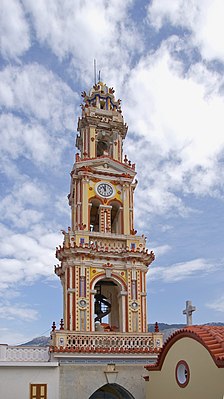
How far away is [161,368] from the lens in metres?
15.9

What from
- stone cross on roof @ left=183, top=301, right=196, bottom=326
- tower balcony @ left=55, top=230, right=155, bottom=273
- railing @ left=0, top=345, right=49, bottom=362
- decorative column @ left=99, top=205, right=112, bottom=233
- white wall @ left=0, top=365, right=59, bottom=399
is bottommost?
white wall @ left=0, top=365, right=59, bottom=399

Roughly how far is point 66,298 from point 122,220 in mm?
4825

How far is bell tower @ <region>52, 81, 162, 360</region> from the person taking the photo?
19.2 meters

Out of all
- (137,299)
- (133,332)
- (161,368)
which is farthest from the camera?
(137,299)

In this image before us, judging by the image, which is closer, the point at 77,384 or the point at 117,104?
the point at 77,384

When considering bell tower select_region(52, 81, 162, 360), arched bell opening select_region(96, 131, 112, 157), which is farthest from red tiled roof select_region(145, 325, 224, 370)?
arched bell opening select_region(96, 131, 112, 157)

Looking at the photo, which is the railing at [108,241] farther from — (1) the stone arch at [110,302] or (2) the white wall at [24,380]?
(2) the white wall at [24,380]

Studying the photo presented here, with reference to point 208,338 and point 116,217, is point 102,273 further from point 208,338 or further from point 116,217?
point 208,338

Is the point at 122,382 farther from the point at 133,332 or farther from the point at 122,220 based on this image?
the point at 122,220

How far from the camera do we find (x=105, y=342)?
1873 centimetres

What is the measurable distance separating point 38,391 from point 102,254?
651 cm

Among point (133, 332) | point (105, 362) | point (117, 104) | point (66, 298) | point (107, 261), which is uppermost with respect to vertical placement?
point (117, 104)

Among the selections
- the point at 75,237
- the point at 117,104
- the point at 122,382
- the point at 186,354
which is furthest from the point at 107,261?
the point at 117,104

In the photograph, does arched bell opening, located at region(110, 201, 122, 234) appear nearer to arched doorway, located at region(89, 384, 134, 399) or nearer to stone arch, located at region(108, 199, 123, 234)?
stone arch, located at region(108, 199, 123, 234)
